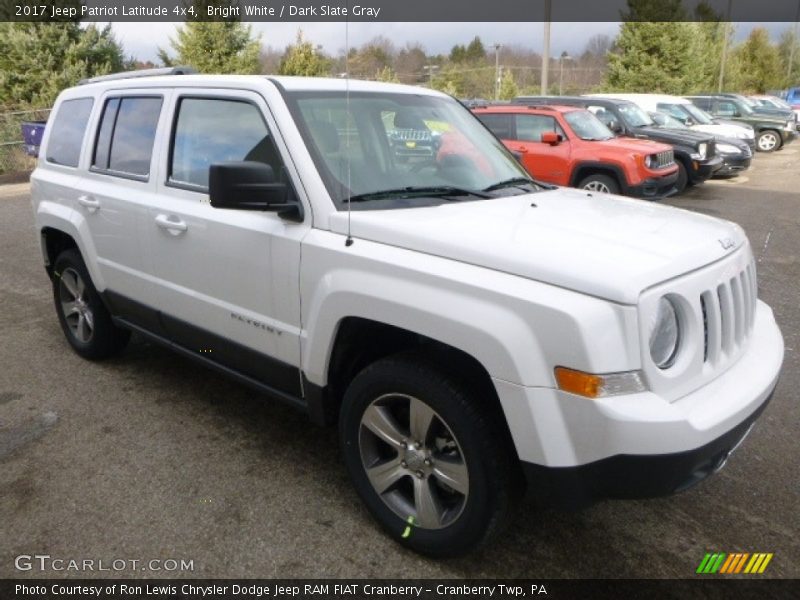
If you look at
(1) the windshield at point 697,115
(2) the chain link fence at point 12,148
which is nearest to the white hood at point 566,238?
(1) the windshield at point 697,115

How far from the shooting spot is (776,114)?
2362cm

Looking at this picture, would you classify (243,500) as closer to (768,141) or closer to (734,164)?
(734,164)

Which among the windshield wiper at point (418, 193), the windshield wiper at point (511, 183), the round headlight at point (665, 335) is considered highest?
the windshield wiper at point (511, 183)

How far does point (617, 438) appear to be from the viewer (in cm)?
208

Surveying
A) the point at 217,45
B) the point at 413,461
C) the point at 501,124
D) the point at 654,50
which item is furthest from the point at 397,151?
the point at 654,50

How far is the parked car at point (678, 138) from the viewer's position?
12.4 meters

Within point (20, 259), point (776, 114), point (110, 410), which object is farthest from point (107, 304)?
point (776, 114)

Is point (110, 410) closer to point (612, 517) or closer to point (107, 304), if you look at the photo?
point (107, 304)

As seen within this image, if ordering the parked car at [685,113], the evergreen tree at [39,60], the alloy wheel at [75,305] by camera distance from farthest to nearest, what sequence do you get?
the evergreen tree at [39,60] → the parked car at [685,113] → the alloy wheel at [75,305]

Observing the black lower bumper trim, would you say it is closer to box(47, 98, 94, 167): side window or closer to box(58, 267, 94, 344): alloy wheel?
box(58, 267, 94, 344): alloy wheel

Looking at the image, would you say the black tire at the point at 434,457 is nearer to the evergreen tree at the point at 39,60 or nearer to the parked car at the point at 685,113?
the parked car at the point at 685,113

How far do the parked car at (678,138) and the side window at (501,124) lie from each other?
257cm

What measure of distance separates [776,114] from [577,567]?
25.6 meters

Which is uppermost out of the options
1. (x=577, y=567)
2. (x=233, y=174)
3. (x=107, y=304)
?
(x=233, y=174)
